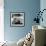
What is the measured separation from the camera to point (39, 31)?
2816 millimetres

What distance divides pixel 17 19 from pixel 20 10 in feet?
1.35

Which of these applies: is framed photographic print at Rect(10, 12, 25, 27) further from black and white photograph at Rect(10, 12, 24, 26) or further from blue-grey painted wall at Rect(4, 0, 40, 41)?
blue-grey painted wall at Rect(4, 0, 40, 41)

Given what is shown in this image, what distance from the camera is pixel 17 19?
6113 mm

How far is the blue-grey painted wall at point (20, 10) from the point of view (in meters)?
6.06

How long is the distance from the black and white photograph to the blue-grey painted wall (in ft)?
0.43

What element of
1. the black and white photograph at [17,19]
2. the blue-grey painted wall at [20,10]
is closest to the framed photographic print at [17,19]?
the black and white photograph at [17,19]

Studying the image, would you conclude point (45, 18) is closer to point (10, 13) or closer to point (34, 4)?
point (34, 4)

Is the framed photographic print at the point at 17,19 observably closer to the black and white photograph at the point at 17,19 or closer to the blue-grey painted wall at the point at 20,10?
the black and white photograph at the point at 17,19

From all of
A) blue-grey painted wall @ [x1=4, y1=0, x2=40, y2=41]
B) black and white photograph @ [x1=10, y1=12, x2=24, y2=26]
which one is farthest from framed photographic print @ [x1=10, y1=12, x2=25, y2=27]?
blue-grey painted wall @ [x1=4, y1=0, x2=40, y2=41]

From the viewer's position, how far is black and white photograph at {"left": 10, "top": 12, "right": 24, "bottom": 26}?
608cm

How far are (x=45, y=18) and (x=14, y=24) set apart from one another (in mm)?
1711

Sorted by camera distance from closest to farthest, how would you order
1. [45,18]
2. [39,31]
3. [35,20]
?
[39,31] < [45,18] < [35,20]

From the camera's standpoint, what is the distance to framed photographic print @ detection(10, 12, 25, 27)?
240 inches

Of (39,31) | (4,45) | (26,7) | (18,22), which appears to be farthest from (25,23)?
(39,31)
